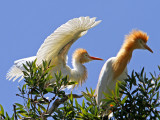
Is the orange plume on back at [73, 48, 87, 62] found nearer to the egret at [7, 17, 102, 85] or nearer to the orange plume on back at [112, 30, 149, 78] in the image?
the egret at [7, 17, 102, 85]

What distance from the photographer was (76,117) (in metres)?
3.83

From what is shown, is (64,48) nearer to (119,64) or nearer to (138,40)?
(119,64)

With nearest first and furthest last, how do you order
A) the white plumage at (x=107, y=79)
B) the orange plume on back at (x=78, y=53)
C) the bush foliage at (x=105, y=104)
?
the bush foliage at (x=105, y=104) < the white plumage at (x=107, y=79) < the orange plume on back at (x=78, y=53)

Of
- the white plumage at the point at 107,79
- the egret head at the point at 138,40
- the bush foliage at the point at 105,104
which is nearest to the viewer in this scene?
the bush foliage at the point at 105,104

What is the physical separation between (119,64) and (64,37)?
3.13ft

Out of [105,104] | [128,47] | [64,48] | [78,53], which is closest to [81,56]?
[78,53]

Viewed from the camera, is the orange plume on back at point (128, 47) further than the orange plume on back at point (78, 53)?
No

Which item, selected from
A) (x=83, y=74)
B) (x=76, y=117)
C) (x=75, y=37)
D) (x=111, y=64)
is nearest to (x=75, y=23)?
(x=75, y=37)

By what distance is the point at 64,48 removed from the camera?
611 centimetres

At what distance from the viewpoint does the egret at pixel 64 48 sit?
5.51 meters

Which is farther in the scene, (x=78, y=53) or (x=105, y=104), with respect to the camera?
(x=78, y=53)

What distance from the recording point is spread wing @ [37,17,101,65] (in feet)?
18.0

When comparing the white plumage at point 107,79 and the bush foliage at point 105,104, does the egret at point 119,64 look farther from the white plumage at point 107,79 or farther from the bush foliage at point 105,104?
the bush foliage at point 105,104

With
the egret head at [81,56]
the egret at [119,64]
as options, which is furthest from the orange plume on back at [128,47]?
the egret head at [81,56]
